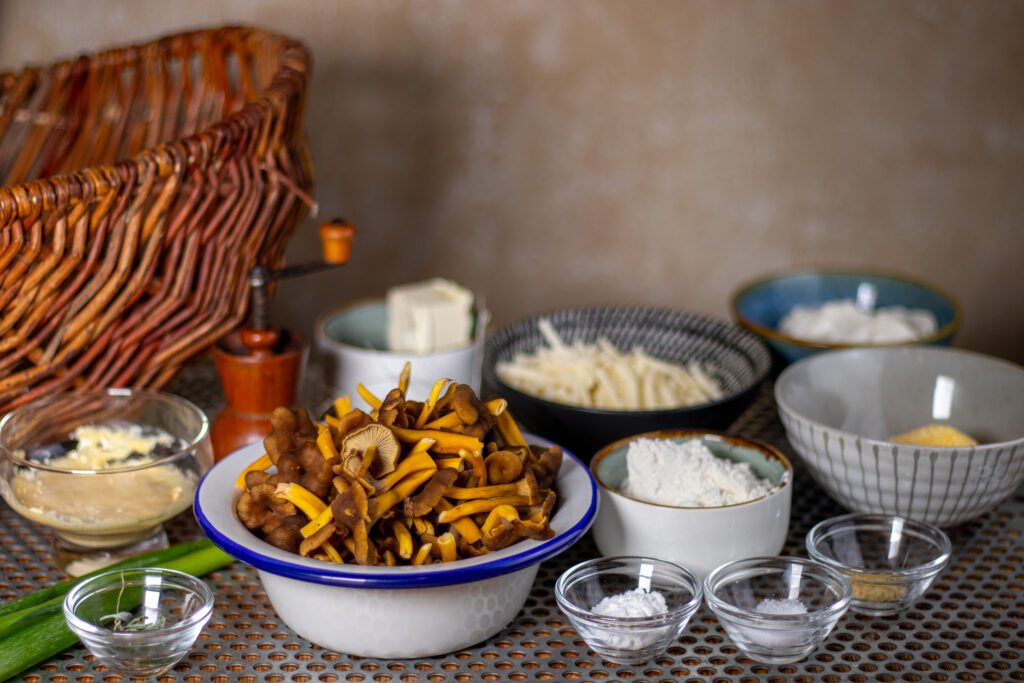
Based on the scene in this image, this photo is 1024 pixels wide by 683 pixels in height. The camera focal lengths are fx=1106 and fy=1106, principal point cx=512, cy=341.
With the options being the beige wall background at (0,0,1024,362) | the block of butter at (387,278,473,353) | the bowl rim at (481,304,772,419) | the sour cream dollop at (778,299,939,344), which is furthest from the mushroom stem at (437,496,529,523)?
the beige wall background at (0,0,1024,362)

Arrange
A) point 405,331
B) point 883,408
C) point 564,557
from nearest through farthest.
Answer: point 564,557 < point 883,408 < point 405,331

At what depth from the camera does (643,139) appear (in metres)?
1.70

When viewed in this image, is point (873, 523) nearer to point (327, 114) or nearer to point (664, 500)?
point (664, 500)

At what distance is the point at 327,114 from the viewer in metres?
1.66

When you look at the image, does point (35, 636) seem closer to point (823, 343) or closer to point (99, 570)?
point (99, 570)

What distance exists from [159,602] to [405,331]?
48cm

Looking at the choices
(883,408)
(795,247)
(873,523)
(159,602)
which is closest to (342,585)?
(159,602)

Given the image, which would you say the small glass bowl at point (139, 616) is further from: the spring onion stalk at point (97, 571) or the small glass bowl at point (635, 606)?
the small glass bowl at point (635, 606)

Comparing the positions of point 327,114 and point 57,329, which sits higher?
point 327,114

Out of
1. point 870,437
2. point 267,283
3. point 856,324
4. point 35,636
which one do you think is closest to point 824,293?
point 856,324

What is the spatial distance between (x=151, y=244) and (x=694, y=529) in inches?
21.9

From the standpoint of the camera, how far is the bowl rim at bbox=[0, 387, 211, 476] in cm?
91

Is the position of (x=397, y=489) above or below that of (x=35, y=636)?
above

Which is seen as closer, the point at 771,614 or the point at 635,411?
the point at 771,614
